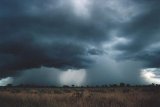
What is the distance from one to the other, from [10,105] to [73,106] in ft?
14.5

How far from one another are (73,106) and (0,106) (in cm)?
485

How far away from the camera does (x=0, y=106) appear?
59.1 ft

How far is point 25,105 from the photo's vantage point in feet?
58.2

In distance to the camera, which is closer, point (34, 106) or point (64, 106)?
point (64, 106)

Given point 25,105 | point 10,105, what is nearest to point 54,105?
point 25,105

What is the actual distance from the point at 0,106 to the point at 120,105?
7.54m

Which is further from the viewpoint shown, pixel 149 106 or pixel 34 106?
pixel 34 106

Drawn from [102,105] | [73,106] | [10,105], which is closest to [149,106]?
[102,105]

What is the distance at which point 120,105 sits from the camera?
17.3 m

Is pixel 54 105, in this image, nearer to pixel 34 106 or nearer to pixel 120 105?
pixel 34 106

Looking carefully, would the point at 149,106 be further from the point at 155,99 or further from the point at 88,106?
the point at 88,106

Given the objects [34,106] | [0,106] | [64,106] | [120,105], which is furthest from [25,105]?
[120,105]

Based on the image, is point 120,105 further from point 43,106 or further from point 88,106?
point 43,106

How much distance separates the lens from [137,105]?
1684 centimetres
